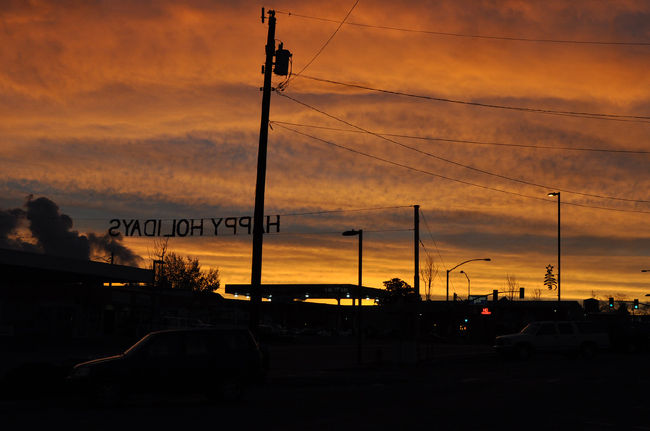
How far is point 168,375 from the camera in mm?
18047

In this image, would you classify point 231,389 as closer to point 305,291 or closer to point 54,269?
point 54,269

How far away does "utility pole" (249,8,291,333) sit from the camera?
2548 cm

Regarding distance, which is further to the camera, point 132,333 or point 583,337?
point 132,333

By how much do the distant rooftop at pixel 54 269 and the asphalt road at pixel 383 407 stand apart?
26669 mm

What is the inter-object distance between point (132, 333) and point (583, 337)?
40.1 meters

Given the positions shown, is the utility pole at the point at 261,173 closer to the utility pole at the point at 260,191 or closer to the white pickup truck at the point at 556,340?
the utility pole at the point at 260,191

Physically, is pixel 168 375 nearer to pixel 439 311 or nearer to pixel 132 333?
pixel 132 333

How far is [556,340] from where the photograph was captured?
1601 inches

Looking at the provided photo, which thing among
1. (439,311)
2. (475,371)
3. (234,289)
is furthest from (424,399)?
(234,289)

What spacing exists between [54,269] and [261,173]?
97.7 ft

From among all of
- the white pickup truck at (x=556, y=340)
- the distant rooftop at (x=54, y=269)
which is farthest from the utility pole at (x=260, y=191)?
the distant rooftop at (x=54, y=269)

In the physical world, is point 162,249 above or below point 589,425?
above

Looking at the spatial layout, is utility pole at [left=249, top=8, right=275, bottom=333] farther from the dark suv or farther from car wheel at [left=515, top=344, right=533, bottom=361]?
car wheel at [left=515, top=344, right=533, bottom=361]

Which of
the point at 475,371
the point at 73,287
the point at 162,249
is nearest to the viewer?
the point at 475,371
